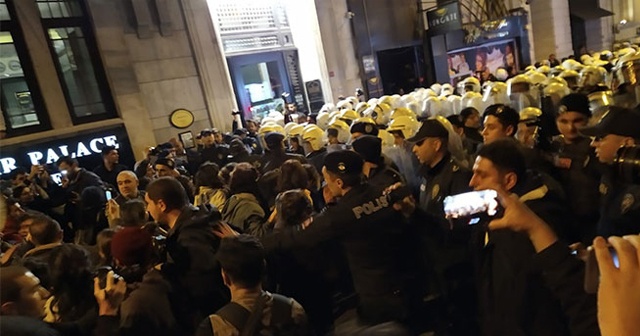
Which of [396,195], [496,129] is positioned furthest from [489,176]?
[496,129]

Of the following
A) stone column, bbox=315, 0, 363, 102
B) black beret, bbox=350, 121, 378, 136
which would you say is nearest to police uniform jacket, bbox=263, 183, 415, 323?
black beret, bbox=350, 121, 378, 136

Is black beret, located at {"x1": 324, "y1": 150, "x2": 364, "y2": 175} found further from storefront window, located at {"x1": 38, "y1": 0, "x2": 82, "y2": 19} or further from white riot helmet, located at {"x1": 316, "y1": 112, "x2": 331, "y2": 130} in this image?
storefront window, located at {"x1": 38, "y1": 0, "x2": 82, "y2": 19}

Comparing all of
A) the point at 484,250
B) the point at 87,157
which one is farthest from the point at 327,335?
the point at 87,157

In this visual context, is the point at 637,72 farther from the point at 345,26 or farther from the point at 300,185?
the point at 345,26

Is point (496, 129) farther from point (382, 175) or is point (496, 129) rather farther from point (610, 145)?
point (610, 145)

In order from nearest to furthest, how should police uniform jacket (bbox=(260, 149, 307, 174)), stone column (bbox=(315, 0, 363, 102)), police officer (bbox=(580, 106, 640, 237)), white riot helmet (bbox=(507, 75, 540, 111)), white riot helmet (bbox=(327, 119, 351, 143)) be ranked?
1. police officer (bbox=(580, 106, 640, 237))
2. police uniform jacket (bbox=(260, 149, 307, 174))
3. white riot helmet (bbox=(327, 119, 351, 143))
4. white riot helmet (bbox=(507, 75, 540, 111))
5. stone column (bbox=(315, 0, 363, 102))

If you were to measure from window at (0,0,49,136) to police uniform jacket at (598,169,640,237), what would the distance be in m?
10.6

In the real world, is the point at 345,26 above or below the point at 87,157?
above

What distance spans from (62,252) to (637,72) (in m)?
7.21

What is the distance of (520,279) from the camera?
1.97 meters

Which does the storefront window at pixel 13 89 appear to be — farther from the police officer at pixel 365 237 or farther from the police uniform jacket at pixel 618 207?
the police uniform jacket at pixel 618 207

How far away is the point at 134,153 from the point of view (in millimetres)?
10555

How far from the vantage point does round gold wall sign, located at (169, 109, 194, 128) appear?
11141 millimetres

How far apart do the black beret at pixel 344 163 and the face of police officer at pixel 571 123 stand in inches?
78.9
